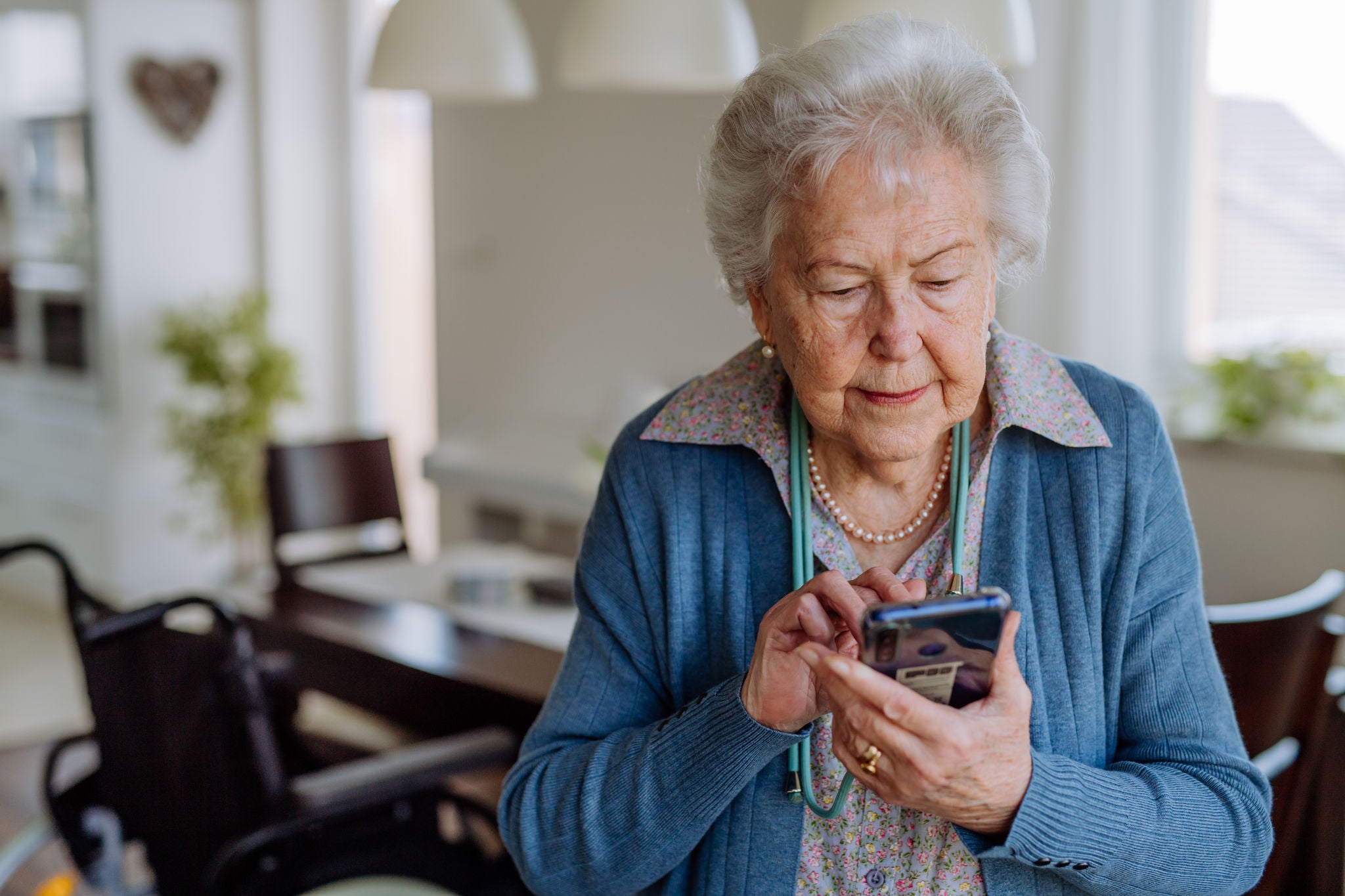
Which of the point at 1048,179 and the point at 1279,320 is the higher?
the point at 1048,179

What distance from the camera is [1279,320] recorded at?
10.4 feet

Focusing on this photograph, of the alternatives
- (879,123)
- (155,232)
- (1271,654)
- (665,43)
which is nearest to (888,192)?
(879,123)

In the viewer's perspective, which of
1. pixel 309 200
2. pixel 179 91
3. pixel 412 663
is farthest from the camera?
pixel 309 200

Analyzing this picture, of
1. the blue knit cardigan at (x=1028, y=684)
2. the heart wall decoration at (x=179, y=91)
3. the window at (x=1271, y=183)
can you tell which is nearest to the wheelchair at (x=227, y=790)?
the blue knit cardigan at (x=1028, y=684)

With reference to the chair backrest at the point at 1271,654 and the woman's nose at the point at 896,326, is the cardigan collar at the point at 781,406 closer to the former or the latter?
the woman's nose at the point at 896,326

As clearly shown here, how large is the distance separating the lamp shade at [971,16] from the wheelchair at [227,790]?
49.5 inches

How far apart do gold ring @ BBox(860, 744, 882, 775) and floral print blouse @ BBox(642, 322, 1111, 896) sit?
0.58ft

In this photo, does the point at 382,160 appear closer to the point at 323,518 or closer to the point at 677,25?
the point at 323,518

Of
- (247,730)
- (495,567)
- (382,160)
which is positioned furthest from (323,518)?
(382,160)

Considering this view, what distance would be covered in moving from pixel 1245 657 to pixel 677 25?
1.43 m

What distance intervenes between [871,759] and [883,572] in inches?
6.0

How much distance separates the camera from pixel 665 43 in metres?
2.29

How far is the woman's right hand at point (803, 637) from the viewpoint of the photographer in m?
0.97

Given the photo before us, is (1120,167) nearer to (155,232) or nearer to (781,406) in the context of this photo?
(781,406)
